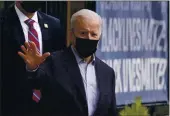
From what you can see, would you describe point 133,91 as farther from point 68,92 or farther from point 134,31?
point 68,92

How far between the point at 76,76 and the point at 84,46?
0.25 meters

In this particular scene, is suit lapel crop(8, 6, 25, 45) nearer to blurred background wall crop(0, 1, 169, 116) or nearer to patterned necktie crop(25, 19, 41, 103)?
patterned necktie crop(25, 19, 41, 103)

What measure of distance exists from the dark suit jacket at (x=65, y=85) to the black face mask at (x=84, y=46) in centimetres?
7

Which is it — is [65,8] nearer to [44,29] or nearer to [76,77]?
[44,29]

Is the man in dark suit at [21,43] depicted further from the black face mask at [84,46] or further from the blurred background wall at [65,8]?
the blurred background wall at [65,8]

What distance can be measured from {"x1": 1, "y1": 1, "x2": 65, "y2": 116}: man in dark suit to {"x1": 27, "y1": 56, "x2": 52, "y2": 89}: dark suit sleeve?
66 centimetres

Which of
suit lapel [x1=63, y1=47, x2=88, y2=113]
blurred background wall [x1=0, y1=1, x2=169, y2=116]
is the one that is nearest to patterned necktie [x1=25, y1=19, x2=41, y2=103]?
suit lapel [x1=63, y1=47, x2=88, y2=113]

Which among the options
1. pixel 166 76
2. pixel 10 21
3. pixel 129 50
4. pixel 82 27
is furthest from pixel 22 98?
pixel 166 76

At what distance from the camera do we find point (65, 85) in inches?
175

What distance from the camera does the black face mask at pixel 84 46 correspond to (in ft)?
15.0

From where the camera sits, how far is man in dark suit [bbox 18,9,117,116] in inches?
175

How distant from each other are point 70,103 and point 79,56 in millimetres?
376

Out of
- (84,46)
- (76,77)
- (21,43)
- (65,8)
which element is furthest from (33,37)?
(65,8)

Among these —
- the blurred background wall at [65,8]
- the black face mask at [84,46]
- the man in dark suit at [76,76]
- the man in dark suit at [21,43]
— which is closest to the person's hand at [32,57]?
the man in dark suit at [76,76]
